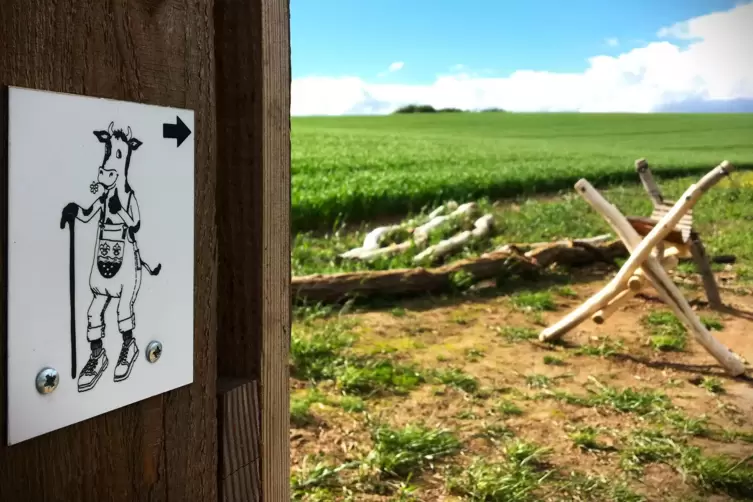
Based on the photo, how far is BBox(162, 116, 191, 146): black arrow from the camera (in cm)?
83

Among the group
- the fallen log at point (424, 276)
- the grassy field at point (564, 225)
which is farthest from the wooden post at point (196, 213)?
the grassy field at point (564, 225)

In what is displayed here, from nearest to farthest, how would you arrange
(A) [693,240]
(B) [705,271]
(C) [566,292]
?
1. (A) [693,240]
2. (B) [705,271]
3. (C) [566,292]

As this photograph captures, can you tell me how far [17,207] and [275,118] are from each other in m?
0.41

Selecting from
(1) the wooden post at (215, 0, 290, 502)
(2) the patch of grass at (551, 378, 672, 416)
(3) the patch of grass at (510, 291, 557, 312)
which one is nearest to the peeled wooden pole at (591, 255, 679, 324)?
(2) the patch of grass at (551, 378, 672, 416)

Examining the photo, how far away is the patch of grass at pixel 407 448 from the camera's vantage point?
299cm

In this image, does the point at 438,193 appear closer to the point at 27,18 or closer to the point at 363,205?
the point at 363,205

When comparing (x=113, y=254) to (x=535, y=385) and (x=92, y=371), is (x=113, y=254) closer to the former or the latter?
(x=92, y=371)

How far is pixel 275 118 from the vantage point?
101cm

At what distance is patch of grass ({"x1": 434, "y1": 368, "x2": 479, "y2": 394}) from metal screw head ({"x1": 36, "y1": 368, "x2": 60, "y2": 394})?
345 centimetres

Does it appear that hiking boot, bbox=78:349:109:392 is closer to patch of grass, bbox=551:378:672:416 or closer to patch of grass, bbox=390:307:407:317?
patch of grass, bbox=551:378:672:416

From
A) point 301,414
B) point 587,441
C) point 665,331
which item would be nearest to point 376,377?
point 301,414

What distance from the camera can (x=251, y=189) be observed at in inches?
38.6

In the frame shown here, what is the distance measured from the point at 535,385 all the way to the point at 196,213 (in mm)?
3582

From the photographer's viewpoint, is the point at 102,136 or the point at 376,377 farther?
the point at 376,377
